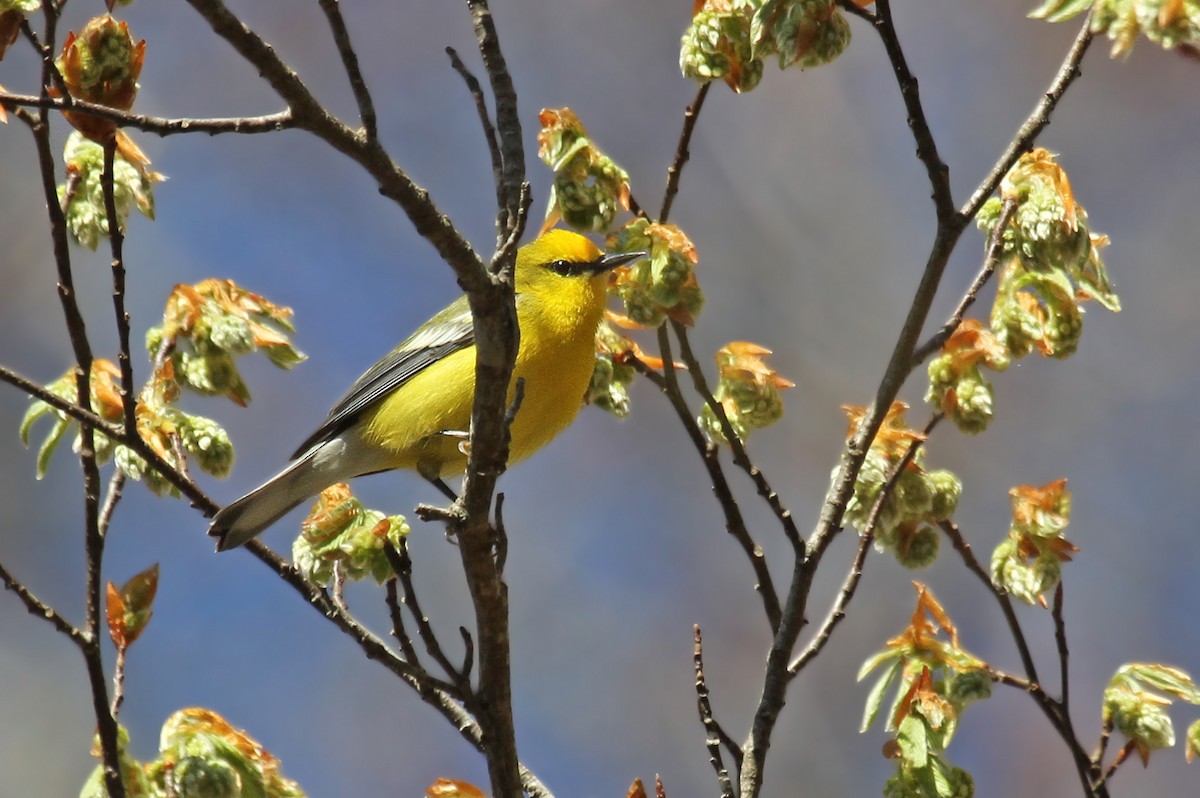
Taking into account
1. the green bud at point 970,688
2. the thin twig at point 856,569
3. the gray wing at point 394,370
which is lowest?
the green bud at point 970,688

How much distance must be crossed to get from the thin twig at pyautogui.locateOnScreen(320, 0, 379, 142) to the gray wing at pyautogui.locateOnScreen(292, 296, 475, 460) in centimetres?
250

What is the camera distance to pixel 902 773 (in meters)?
2.68

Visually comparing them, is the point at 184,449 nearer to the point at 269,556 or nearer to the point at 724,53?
the point at 269,556

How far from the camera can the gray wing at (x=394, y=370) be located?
454 centimetres

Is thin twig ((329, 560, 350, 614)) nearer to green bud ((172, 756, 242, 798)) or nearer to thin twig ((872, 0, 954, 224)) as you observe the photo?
green bud ((172, 756, 242, 798))

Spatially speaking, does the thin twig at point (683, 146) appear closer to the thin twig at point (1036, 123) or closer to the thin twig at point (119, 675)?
the thin twig at point (1036, 123)

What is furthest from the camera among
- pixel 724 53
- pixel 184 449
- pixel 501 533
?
pixel 184 449

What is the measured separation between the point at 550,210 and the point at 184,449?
1.07 metres

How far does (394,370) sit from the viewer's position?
461cm

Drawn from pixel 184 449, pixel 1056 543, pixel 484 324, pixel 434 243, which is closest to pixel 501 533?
pixel 484 324

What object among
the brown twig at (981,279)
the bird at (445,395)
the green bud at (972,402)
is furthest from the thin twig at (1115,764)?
the bird at (445,395)

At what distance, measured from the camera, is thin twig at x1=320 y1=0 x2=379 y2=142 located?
1.89m

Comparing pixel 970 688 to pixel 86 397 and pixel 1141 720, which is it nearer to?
pixel 1141 720

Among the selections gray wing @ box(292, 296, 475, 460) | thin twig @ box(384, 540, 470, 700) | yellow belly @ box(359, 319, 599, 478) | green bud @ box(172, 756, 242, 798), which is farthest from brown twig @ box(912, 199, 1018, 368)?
gray wing @ box(292, 296, 475, 460)
